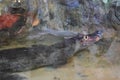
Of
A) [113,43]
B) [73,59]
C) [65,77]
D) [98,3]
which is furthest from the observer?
[98,3]

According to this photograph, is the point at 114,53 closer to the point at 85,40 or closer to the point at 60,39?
the point at 85,40

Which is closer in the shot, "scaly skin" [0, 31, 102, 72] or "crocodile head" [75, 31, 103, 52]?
"scaly skin" [0, 31, 102, 72]

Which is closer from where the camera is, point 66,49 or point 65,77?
point 65,77

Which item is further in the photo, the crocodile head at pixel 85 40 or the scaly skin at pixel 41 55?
the crocodile head at pixel 85 40

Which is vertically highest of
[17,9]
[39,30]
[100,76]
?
[17,9]

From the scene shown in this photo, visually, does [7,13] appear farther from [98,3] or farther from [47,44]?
[98,3]

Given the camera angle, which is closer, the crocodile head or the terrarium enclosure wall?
the terrarium enclosure wall

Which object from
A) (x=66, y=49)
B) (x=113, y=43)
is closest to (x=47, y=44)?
(x=66, y=49)

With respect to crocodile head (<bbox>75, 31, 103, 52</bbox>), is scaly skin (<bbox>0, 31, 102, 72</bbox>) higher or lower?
lower
